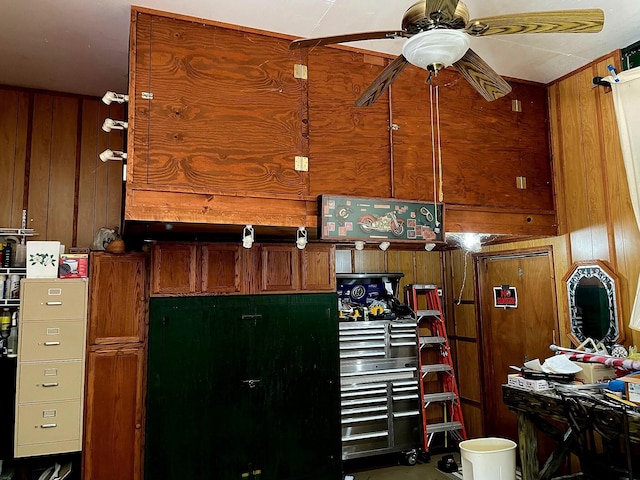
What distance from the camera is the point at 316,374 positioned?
12.6 feet

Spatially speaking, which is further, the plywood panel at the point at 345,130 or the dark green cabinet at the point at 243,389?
the dark green cabinet at the point at 243,389

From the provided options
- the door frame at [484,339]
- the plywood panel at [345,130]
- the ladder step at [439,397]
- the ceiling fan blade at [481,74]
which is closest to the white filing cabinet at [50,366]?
the plywood panel at [345,130]

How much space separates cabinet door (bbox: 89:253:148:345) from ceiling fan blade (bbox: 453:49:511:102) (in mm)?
2745

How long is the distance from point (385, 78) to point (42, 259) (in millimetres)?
2814

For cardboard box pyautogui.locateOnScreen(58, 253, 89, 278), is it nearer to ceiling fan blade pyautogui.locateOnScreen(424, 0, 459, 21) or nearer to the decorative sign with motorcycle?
the decorative sign with motorcycle

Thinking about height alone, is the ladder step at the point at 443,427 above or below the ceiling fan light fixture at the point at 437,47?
below

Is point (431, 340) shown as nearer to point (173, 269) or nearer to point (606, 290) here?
point (606, 290)

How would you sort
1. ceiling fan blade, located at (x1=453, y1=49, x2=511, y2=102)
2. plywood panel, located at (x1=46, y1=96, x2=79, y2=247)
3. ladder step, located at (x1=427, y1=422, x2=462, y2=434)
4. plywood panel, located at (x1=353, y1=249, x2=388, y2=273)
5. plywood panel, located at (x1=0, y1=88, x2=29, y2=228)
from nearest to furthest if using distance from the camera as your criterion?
ceiling fan blade, located at (x1=453, y1=49, x2=511, y2=102) → plywood panel, located at (x1=0, y1=88, x2=29, y2=228) → plywood panel, located at (x1=46, y1=96, x2=79, y2=247) → ladder step, located at (x1=427, y1=422, x2=462, y2=434) → plywood panel, located at (x1=353, y1=249, x2=388, y2=273)

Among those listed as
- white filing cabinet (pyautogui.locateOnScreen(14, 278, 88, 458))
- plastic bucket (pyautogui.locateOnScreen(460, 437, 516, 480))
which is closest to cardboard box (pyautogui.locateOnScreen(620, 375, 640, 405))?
plastic bucket (pyautogui.locateOnScreen(460, 437, 516, 480))

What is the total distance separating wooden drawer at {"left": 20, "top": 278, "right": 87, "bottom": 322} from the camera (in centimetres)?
332

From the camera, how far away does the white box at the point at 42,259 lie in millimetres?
3391

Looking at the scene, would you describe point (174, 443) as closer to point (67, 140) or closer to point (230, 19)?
point (67, 140)

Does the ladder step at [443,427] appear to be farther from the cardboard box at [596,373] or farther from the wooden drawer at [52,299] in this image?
the wooden drawer at [52,299]

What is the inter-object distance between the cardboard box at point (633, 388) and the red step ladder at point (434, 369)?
6.97 ft
